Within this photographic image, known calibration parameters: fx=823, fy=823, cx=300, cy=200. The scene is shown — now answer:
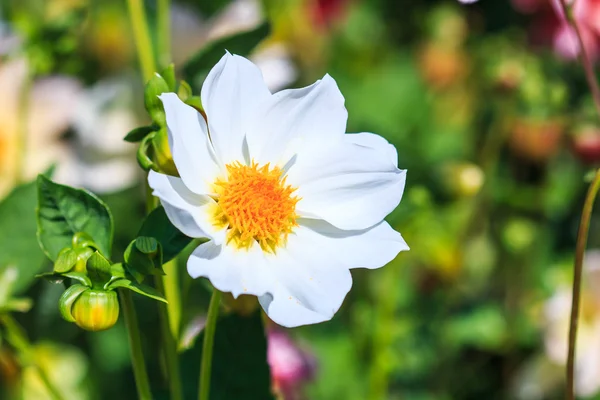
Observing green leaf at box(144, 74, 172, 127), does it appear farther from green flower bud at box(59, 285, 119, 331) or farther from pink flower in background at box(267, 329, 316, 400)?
pink flower in background at box(267, 329, 316, 400)

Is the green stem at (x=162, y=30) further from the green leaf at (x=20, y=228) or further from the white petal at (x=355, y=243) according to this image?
the white petal at (x=355, y=243)

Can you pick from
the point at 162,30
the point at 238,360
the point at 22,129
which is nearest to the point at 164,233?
the point at 238,360

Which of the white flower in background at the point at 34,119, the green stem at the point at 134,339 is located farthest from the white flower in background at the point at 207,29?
the green stem at the point at 134,339

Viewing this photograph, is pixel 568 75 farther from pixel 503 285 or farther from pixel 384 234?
pixel 384 234

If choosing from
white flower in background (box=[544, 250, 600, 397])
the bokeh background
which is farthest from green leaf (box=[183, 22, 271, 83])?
white flower in background (box=[544, 250, 600, 397])

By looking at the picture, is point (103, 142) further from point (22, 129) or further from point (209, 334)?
point (209, 334)
